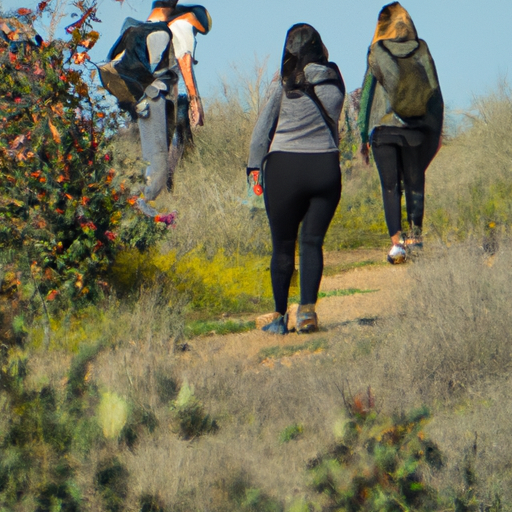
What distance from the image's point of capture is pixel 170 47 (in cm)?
1070

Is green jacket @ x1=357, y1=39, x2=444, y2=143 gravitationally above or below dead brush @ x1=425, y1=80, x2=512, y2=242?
above

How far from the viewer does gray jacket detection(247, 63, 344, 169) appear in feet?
19.1

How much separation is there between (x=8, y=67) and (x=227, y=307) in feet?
8.51

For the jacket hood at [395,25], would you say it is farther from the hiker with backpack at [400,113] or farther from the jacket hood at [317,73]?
the jacket hood at [317,73]

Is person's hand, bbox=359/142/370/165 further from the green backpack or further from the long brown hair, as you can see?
the long brown hair

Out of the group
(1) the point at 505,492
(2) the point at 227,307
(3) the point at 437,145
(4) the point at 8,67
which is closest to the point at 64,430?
(1) the point at 505,492

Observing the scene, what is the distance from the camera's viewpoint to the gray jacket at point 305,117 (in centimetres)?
583

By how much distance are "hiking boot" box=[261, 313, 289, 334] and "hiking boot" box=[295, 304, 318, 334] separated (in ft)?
0.56

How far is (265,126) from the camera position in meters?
5.98

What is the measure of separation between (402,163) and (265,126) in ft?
8.92

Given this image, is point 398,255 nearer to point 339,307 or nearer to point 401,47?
point 339,307

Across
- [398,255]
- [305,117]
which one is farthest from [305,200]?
[398,255]

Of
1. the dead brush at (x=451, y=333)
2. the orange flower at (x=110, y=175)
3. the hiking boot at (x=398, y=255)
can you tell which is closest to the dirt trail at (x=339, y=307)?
the hiking boot at (x=398, y=255)

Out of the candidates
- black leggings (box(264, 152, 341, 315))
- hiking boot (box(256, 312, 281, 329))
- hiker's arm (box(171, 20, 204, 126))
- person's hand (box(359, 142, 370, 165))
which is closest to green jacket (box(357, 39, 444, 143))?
person's hand (box(359, 142, 370, 165))
